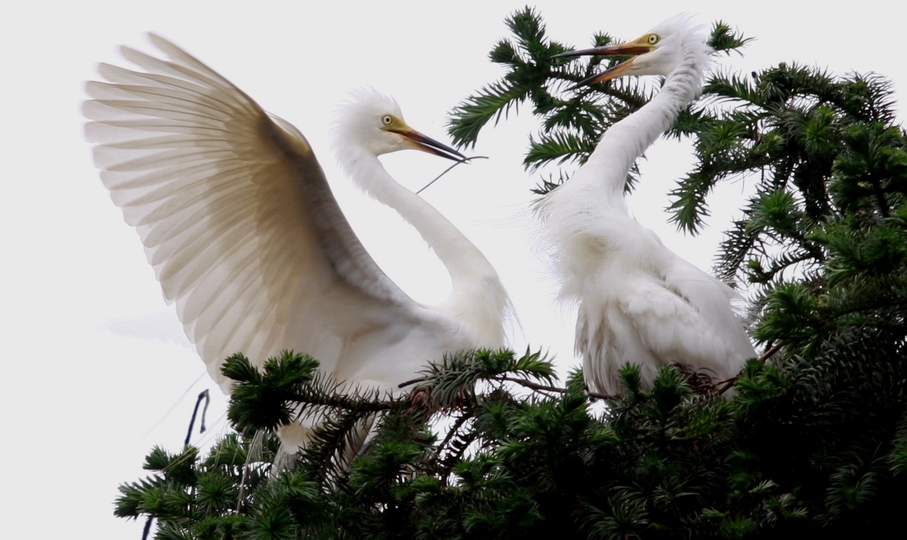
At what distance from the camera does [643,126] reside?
3.67 m

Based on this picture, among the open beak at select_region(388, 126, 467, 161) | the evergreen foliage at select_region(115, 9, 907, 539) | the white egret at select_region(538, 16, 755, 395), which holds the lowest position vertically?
the evergreen foliage at select_region(115, 9, 907, 539)

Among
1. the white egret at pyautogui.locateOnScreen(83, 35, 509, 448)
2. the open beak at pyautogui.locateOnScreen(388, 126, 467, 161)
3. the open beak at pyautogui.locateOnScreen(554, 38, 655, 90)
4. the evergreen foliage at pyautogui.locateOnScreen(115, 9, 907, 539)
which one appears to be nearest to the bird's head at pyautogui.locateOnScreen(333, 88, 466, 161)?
the open beak at pyautogui.locateOnScreen(388, 126, 467, 161)

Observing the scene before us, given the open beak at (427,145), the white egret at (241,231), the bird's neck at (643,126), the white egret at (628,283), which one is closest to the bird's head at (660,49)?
the bird's neck at (643,126)

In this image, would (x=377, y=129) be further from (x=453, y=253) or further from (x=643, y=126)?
(x=643, y=126)

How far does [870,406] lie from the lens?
200 cm

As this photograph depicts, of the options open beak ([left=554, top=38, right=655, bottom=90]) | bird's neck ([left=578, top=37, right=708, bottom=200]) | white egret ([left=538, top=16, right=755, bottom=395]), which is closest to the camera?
white egret ([left=538, top=16, right=755, bottom=395])

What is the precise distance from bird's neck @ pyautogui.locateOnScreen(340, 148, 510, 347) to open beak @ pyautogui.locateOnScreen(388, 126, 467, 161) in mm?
Answer: 217

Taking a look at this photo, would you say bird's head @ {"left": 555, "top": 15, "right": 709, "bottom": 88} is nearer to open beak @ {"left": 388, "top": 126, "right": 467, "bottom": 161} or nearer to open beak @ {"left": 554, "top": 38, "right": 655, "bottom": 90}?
open beak @ {"left": 554, "top": 38, "right": 655, "bottom": 90}

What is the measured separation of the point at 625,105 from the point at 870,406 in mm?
2451

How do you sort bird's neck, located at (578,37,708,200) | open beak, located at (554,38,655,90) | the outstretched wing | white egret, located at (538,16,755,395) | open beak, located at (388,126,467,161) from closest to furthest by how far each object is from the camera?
the outstretched wing → white egret, located at (538,16,755,395) → bird's neck, located at (578,37,708,200) → open beak, located at (554,38,655,90) → open beak, located at (388,126,467,161)

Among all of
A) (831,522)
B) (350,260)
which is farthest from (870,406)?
(350,260)

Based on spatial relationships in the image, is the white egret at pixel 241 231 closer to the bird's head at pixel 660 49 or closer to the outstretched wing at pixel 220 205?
the outstretched wing at pixel 220 205

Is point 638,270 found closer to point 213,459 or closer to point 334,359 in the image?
point 334,359

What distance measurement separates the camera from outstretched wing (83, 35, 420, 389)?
2879 millimetres
